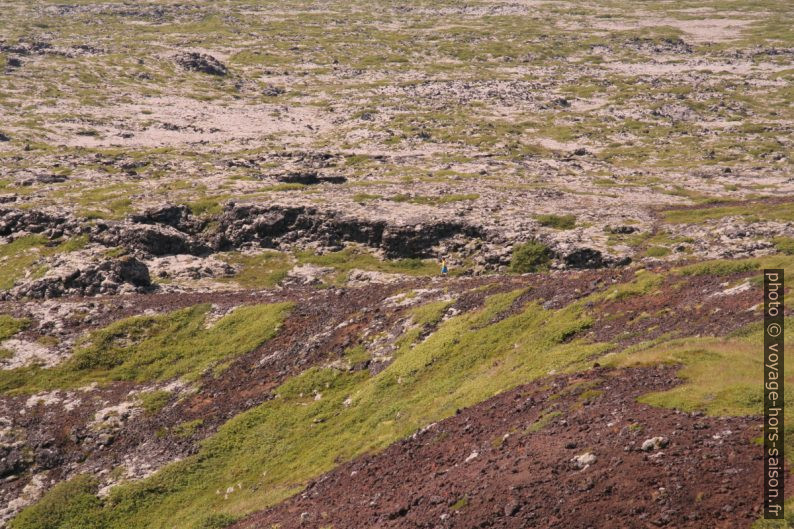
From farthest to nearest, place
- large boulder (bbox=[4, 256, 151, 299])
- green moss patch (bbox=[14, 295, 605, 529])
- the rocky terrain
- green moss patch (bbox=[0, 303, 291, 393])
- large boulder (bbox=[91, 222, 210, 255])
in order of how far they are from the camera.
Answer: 1. large boulder (bbox=[91, 222, 210, 255])
2. large boulder (bbox=[4, 256, 151, 299])
3. green moss patch (bbox=[0, 303, 291, 393])
4. green moss patch (bbox=[14, 295, 605, 529])
5. the rocky terrain

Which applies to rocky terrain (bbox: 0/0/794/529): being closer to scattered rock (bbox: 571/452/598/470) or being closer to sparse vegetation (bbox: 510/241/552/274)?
scattered rock (bbox: 571/452/598/470)

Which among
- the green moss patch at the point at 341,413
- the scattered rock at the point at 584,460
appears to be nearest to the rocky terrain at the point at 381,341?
the scattered rock at the point at 584,460

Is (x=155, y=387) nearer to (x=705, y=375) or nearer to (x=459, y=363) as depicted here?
(x=459, y=363)

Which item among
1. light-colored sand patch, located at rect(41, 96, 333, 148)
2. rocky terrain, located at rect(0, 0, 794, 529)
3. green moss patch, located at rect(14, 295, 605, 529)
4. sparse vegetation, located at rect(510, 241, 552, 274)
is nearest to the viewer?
rocky terrain, located at rect(0, 0, 794, 529)

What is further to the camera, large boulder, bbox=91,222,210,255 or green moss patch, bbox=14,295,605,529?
large boulder, bbox=91,222,210,255

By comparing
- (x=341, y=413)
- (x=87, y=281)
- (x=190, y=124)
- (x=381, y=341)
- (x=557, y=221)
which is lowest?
(x=87, y=281)

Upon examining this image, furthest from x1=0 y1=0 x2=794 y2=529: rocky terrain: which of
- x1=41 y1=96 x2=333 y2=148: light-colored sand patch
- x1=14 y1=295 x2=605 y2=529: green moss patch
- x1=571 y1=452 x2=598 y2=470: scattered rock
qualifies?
x1=41 y1=96 x2=333 y2=148: light-colored sand patch

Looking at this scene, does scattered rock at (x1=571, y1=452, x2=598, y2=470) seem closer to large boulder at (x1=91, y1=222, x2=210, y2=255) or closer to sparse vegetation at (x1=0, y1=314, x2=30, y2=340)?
sparse vegetation at (x1=0, y1=314, x2=30, y2=340)

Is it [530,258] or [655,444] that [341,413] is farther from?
[530,258]

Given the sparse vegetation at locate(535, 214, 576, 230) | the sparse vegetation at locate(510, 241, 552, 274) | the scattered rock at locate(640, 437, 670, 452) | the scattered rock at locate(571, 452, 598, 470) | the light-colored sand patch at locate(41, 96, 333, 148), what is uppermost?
the scattered rock at locate(640, 437, 670, 452)

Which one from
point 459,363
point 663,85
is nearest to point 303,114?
point 663,85

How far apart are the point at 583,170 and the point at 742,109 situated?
72.8 meters

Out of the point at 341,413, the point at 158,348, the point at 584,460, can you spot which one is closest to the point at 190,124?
the point at 158,348

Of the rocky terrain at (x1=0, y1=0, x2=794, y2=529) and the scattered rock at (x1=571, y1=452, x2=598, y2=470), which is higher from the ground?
the scattered rock at (x1=571, y1=452, x2=598, y2=470)
